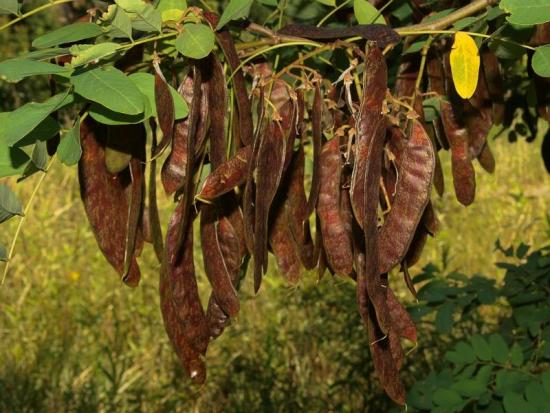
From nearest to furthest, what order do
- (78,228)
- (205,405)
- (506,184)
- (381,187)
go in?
(381,187) < (205,405) < (78,228) < (506,184)

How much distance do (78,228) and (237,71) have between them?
3.69 meters

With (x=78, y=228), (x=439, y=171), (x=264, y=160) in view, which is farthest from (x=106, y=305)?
(x=264, y=160)

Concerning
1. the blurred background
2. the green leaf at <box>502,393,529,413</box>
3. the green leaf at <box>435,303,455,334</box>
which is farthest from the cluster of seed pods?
the blurred background

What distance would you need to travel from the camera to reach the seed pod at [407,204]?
→ 100cm

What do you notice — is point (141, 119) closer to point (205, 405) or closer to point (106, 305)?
point (205, 405)

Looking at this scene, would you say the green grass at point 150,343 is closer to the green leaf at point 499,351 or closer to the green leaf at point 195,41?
the green leaf at point 499,351

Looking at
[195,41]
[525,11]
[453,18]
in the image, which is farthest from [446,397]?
[195,41]

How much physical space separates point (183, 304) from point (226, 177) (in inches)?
6.7

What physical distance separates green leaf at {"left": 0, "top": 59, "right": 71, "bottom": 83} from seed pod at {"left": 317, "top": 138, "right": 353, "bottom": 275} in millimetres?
293

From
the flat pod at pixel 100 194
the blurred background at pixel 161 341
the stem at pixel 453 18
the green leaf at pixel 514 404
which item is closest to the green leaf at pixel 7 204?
the flat pod at pixel 100 194

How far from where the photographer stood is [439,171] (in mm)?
1322

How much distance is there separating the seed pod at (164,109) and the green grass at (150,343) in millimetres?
1847

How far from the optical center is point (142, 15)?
3.22 feet

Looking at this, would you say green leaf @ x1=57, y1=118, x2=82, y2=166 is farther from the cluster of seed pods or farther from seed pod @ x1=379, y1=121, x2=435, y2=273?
seed pod @ x1=379, y1=121, x2=435, y2=273
